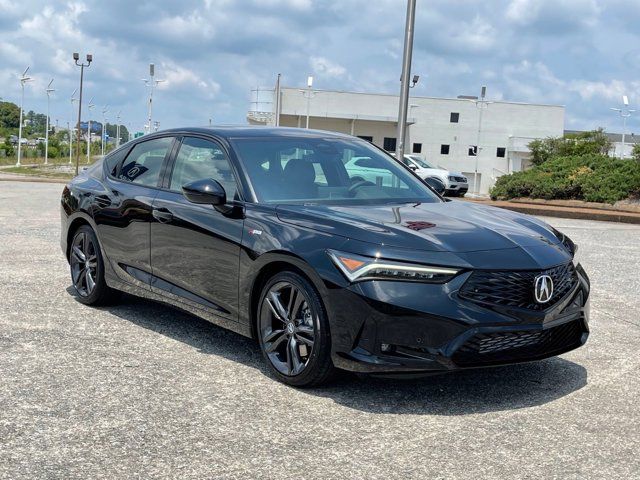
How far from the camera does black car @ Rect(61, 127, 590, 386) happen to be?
4.46m

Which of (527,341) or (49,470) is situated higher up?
(527,341)

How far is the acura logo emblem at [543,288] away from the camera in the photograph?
15.1 feet

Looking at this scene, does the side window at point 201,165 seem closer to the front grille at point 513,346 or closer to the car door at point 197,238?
the car door at point 197,238

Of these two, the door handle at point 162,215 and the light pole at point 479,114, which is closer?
the door handle at point 162,215

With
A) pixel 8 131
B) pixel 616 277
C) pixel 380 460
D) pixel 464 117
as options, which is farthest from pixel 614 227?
pixel 8 131

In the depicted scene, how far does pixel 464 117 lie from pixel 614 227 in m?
60.0

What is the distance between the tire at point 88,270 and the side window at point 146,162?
24.1 inches

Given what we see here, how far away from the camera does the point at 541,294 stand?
4.64 metres

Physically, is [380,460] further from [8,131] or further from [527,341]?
[8,131]

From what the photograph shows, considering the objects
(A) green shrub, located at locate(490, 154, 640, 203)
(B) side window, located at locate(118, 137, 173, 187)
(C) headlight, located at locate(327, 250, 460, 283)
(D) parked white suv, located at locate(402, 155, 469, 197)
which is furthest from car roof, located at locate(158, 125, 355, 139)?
(D) parked white suv, located at locate(402, 155, 469, 197)

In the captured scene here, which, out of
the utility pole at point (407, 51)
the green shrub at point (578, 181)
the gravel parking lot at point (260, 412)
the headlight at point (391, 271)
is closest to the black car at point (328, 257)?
the headlight at point (391, 271)

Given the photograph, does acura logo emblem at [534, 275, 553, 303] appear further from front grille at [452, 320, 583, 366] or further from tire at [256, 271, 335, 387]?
tire at [256, 271, 335, 387]

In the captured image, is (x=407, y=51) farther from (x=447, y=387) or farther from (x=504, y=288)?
(x=504, y=288)

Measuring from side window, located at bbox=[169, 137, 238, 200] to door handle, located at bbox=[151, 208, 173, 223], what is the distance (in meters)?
0.18
